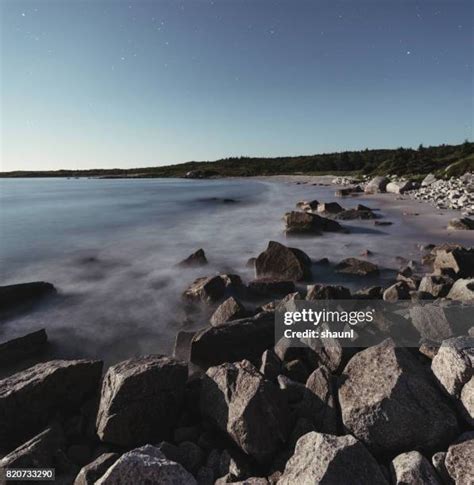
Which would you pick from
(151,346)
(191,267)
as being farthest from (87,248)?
(151,346)

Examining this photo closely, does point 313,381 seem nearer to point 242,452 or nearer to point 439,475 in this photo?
point 242,452

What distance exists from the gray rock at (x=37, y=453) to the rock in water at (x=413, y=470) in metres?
3.03

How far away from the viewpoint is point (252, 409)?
3.39 metres

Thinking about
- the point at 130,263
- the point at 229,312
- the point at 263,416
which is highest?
the point at 263,416

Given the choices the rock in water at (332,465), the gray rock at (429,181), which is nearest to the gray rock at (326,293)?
the rock in water at (332,465)

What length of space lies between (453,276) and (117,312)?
6.96 m

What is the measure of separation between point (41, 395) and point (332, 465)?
3.11 meters

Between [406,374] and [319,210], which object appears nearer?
[406,374]

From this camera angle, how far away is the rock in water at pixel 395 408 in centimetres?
321

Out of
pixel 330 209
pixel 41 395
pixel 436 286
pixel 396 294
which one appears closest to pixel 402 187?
pixel 330 209

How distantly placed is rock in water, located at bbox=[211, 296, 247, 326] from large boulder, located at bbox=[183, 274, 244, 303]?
1290mm

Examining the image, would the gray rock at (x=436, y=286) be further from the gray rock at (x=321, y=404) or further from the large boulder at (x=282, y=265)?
the gray rock at (x=321, y=404)

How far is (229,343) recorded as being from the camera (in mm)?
5043

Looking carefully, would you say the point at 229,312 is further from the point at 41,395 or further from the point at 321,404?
the point at 41,395
